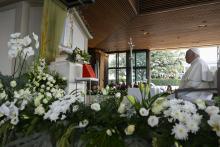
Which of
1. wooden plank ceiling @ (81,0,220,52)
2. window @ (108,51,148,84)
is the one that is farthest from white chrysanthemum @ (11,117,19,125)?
window @ (108,51,148,84)

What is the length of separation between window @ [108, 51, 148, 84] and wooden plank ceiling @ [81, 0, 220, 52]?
2016 millimetres

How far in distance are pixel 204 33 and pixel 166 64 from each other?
8852 millimetres

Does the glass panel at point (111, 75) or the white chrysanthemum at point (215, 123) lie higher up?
the glass panel at point (111, 75)

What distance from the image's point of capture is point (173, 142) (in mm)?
724

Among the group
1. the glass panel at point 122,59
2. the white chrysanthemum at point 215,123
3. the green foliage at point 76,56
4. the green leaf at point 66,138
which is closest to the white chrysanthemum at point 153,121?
the white chrysanthemum at point 215,123

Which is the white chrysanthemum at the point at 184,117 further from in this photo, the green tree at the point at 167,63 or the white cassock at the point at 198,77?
the green tree at the point at 167,63

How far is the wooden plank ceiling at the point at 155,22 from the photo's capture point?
254 inches

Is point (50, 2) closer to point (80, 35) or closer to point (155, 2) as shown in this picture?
point (80, 35)

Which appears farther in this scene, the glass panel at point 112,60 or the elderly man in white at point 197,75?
the glass panel at point 112,60

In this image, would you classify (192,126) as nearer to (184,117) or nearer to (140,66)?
(184,117)

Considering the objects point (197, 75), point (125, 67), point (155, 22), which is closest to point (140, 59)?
point (125, 67)

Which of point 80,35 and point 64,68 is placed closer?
point 64,68

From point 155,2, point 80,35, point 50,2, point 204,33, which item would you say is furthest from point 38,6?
point 204,33

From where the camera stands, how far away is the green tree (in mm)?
17016
